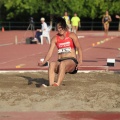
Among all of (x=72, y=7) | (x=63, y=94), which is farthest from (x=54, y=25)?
(x=63, y=94)

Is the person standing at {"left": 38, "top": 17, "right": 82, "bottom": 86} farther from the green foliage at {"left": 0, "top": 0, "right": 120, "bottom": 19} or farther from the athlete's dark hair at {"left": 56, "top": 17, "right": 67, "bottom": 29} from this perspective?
the green foliage at {"left": 0, "top": 0, "right": 120, "bottom": 19}

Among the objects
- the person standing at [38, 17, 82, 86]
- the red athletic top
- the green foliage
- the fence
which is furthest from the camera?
the fence

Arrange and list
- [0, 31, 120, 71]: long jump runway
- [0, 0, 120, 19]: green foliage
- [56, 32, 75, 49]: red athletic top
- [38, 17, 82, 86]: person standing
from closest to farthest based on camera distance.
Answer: [38, 17, 82, 86]: person standing → [56, 32, 75, 49]: red athletic top → [0, 31, 120, 71]: long jump runway → [0, 0, 120, 19]: green foliage

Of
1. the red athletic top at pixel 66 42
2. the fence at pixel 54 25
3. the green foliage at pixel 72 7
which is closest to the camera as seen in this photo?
the red athletic top at pixel 66 42

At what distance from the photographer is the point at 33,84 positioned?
9.41 metres

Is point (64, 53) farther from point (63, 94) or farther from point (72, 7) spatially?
point (72, 7)

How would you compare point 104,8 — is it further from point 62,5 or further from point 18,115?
point 18,115

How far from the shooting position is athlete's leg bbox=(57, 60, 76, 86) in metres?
8.84

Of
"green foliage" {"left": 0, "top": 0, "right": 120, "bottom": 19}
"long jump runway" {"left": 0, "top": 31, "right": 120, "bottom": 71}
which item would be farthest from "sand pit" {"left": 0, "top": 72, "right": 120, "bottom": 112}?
"green foliage" {"left": 0, "top": 0, "right": 120, "bottom": 19}

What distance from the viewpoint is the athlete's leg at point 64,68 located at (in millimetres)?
8844

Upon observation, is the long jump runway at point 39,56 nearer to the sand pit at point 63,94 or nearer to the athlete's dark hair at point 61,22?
the sand pit at point 63,94

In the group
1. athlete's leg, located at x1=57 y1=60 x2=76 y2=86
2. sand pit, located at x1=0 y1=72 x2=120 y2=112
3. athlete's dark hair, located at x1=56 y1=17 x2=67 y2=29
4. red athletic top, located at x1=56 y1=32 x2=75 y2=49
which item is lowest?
sand pit, located at x1=0 y1=72 x2=120 y2=112

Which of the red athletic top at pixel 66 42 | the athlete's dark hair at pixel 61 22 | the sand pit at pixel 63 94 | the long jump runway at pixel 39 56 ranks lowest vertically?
the long jump runway at pixel 39 56

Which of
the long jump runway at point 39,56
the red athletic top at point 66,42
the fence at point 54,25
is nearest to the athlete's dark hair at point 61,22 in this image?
the red athletic top at point 66,42
